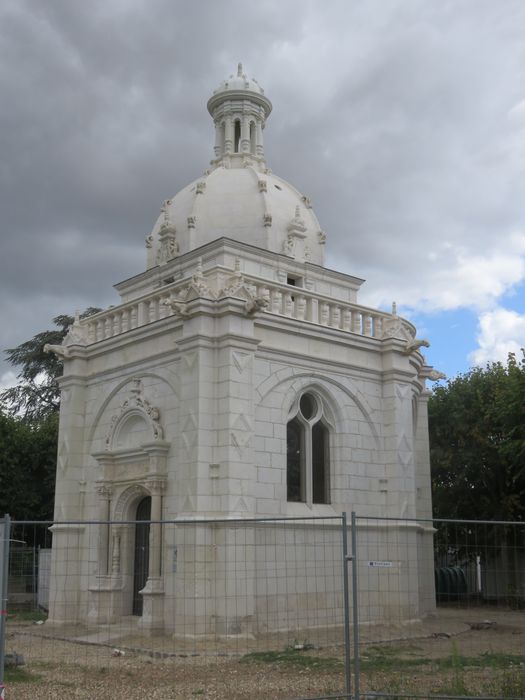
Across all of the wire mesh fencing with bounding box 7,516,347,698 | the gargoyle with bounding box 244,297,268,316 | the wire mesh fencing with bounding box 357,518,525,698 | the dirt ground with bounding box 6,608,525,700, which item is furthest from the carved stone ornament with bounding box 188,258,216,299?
Result: the dirt ground with bounding box 6,608,525,700

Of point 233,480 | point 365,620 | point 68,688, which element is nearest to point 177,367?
point 233,480

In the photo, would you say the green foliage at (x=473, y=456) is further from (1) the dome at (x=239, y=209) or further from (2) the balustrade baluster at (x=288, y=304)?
(2) the balustrade baluster at (x=288, y=304)

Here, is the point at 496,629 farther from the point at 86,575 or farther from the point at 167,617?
the point at 86,575

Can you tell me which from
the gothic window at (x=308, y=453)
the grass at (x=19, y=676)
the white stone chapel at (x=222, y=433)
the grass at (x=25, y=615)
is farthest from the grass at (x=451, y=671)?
the grass at (x=25, y=615)

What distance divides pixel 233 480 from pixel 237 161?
1269cm

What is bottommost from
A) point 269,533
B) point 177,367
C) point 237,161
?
point 269,533

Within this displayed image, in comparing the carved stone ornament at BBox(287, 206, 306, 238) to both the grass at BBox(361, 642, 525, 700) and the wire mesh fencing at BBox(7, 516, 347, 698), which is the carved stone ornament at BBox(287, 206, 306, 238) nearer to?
the wire mesh fencing at BBox(7, 516, 347, 698)

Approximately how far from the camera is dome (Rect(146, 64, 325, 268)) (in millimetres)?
23156

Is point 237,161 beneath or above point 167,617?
above

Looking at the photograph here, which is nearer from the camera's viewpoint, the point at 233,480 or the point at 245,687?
the point at 245,687

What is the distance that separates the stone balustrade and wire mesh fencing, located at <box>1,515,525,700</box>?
189 inches

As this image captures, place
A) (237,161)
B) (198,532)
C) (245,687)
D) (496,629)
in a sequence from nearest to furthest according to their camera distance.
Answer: (245,687)
(198,532)
(496,629)
(237,161)

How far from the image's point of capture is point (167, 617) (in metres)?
16.2

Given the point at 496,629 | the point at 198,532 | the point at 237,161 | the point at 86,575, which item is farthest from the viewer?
the point at 237,161
